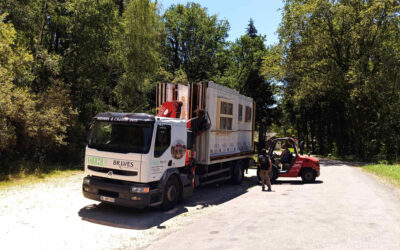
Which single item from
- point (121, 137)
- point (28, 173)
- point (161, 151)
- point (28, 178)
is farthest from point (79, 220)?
point (28, 173)

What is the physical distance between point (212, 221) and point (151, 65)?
16105 mm

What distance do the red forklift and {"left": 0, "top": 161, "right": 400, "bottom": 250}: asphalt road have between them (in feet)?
7.28

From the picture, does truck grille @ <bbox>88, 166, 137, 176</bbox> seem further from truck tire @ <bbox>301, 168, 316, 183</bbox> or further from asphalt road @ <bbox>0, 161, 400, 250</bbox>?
truck tire @ <bbox>301, 168, 316, 183</bbox>

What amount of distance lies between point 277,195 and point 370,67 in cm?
2454

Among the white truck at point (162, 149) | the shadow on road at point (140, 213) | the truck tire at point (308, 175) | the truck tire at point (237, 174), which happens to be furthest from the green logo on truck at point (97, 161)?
the truck tire at point (308, 175)

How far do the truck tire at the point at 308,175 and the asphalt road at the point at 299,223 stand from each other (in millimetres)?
2554

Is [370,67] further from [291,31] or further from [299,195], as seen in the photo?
[299,195]

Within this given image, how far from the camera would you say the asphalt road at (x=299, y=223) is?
5875 millimetres

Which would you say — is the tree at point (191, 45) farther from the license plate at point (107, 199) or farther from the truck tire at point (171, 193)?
the license plate at point (107, 199)

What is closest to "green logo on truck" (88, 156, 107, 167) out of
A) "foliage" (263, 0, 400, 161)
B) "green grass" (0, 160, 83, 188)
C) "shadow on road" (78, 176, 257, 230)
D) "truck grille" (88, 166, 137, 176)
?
"truck grille" (88, 166, 137, 176)

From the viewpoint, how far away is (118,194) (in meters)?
7.74

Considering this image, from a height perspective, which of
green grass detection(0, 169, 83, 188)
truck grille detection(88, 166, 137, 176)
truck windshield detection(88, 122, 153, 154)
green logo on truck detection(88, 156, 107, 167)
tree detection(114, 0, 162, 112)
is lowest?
green grass detection(0, 169, 83, 188)

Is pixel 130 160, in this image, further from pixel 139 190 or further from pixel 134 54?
pixel 134 54

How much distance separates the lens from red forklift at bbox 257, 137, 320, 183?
1364 cm
